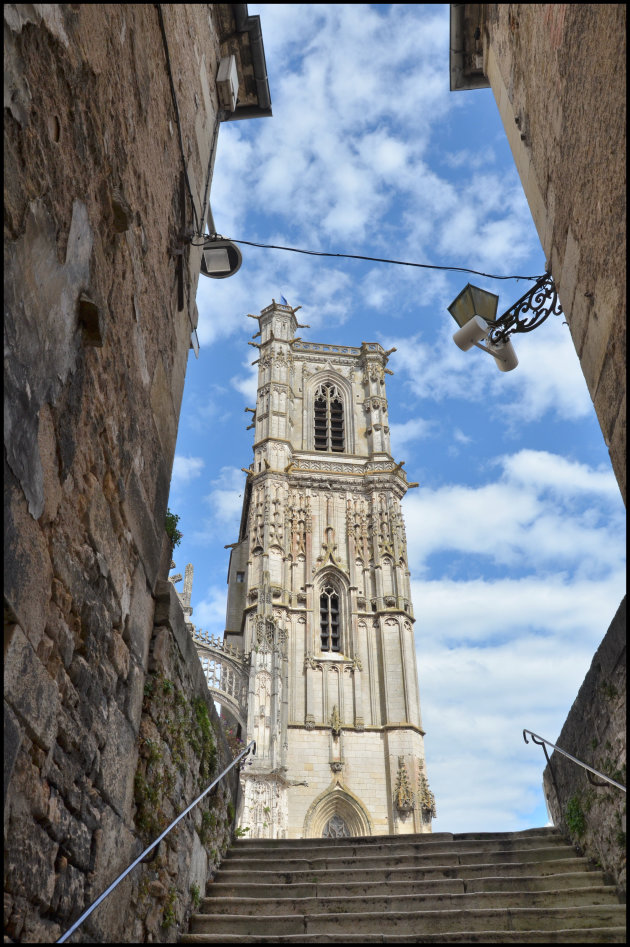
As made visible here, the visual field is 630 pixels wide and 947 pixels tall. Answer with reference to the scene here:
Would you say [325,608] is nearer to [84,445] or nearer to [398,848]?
[398,848]

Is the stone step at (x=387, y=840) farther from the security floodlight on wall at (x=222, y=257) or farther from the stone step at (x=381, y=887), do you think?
the security floodlight on wall at (x=222, y=257)

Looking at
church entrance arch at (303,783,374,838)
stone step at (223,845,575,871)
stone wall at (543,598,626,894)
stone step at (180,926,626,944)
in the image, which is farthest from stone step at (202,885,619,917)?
church entrance arch at (303,783,374,838)

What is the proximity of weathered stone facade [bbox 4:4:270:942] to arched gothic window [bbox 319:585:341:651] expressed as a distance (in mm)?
21319

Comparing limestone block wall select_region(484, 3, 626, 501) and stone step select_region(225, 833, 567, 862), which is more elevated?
limestone block wall select_region(484, 3, 626, 501)

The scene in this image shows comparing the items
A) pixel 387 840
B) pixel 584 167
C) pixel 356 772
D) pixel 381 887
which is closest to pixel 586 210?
pixel 584 167

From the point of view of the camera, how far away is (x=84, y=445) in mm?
2939

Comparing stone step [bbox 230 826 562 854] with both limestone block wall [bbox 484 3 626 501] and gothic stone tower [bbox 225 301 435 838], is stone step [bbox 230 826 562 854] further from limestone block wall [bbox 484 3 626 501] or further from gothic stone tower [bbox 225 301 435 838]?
gothic stone tower [bbox 225 301 435 838]

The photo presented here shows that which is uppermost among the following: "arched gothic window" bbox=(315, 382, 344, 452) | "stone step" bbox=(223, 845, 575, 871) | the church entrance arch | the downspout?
"arched gothic window" bbox=(315, 382, 344, 452)

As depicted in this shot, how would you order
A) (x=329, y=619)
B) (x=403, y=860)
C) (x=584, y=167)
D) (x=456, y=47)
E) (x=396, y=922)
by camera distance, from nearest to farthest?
(x=584, y=167) < (x=396, y=922) < (x=403, y=860) < (x=456, y=47) < (x=329, y=619)

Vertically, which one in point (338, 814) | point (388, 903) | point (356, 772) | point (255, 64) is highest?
point (255, 64)

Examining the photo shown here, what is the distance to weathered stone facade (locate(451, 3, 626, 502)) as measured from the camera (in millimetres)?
3408

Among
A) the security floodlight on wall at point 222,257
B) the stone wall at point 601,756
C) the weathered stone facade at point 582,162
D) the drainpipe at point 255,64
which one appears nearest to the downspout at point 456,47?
the weathered stone facade at point 582,162

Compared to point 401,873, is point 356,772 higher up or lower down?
higher up

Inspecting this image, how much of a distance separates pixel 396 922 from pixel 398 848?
1.46 metres
